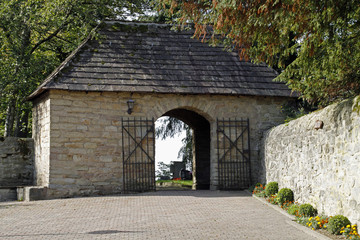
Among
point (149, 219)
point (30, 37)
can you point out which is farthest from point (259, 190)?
point (30, 37)

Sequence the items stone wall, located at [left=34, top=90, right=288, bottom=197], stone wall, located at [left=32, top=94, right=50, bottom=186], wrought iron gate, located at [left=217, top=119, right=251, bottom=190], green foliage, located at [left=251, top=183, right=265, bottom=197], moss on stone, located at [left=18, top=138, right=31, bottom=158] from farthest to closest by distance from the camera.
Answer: moss on stone, located at [left=18, top=138, right=31, bottom=158]
wrought iron gate, located at [left=217, top=119, right=251, bottom=190]
stone wall, located at [left=32, top=94, right=50, bottom=186]
stone wall, located at [left=34, top=90, right=288, bottom=197]
green foliage, located at [left=251, top=183, right=265, bottom=197]

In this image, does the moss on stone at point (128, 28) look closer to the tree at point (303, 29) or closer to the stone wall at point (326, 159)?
the tree at point (303, 29)

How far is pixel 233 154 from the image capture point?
14.6 m

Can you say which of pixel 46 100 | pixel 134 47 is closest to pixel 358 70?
pixel 134 47

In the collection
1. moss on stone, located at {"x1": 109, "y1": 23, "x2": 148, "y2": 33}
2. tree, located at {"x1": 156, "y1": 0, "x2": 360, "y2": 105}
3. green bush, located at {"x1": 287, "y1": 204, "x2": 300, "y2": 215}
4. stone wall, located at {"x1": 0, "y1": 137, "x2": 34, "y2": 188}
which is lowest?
green bush, located at {"x1": 287, "y1": 204, "x2": 300, "y2": 215}

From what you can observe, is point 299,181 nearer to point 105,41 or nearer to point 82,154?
point 82,154

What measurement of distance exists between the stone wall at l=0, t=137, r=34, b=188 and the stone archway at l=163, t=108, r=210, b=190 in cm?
539

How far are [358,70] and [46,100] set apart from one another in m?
8.80

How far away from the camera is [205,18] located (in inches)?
377

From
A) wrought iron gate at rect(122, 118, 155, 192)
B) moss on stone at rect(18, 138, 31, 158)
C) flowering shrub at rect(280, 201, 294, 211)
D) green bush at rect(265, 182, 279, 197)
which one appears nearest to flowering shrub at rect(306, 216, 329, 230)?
flowering shrub at rect(280, 201, 294, 211)

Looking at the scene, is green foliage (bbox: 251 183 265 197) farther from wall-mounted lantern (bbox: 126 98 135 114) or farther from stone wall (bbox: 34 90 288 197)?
wall-mounted lantern (bbox: 126 98 135 114)

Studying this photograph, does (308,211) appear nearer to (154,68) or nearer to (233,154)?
(233,154)

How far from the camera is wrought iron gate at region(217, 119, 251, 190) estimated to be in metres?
14.5

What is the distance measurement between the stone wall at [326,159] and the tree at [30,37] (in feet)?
29.4
